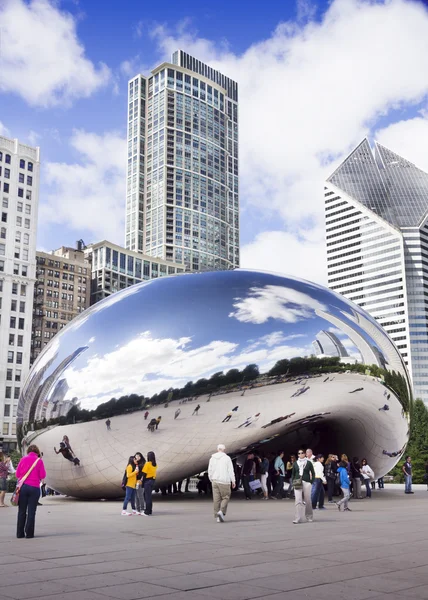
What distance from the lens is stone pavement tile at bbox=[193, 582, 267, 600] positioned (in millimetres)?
5523

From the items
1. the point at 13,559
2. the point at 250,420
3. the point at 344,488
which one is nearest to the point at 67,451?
the point at 250,420

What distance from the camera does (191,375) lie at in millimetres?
14977

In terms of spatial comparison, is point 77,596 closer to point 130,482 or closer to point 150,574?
point 150,574

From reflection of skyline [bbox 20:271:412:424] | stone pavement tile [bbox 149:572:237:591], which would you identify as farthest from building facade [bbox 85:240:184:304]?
stone pavement tile [bbox 149:572:237:591]

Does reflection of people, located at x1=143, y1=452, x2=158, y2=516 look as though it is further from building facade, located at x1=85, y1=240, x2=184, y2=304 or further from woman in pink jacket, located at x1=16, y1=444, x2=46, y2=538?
building facade, located at x1=85, y1=240, x2=184, y2=304

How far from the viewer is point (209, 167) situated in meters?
181

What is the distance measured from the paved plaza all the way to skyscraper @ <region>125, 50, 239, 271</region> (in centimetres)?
15482

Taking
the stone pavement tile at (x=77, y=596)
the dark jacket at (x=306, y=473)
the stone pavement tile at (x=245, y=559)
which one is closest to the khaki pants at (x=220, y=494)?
the dark jacket at (x=306, y=473)

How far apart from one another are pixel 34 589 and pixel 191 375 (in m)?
9.31

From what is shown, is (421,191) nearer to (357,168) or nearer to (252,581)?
(357,168)

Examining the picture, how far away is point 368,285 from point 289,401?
17636 cm

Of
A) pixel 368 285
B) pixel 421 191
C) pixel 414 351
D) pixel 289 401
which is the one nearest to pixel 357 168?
pixel 421 191

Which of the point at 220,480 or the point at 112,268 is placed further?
the point at 112,268

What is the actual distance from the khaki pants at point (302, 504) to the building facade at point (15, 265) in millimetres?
89163
